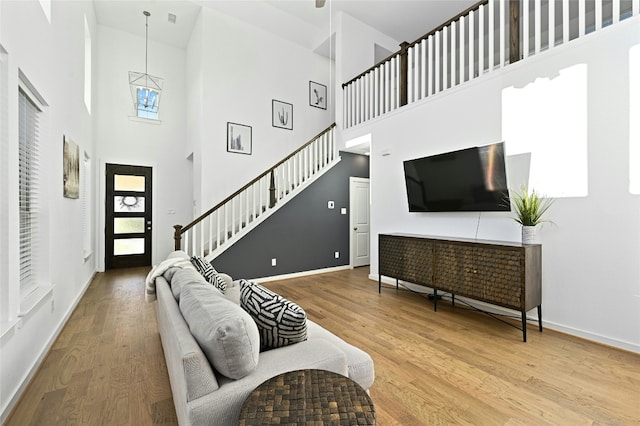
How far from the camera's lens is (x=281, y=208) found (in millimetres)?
5324

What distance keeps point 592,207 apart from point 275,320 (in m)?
3.11

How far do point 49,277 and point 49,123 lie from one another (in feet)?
4.68

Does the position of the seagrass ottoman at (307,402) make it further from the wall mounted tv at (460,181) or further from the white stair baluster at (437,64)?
the white stair baluster at (437,64)

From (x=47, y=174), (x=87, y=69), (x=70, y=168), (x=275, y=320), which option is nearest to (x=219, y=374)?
(x=275, y=320)

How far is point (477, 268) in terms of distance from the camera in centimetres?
321

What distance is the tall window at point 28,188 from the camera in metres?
2.36

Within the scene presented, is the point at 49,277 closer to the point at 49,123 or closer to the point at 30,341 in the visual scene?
the point at 30,341

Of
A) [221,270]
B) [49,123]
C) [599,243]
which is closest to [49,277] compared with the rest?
[49,123]

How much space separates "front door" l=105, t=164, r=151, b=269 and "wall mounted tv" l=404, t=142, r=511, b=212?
5.63 m

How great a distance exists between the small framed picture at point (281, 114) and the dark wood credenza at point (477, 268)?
151 inches

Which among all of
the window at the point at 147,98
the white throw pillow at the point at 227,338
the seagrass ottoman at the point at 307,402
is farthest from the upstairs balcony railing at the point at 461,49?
the white throw pillow at the point at 227,338

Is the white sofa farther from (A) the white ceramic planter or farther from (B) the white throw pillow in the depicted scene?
(A) the white ceramic planter

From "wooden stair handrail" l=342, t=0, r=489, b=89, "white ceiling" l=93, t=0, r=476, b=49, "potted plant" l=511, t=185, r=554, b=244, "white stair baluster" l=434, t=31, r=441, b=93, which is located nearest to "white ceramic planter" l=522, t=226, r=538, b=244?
"potted plant" l=511, t=185, r=554, b=244

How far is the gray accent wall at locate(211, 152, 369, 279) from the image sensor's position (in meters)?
5.01
